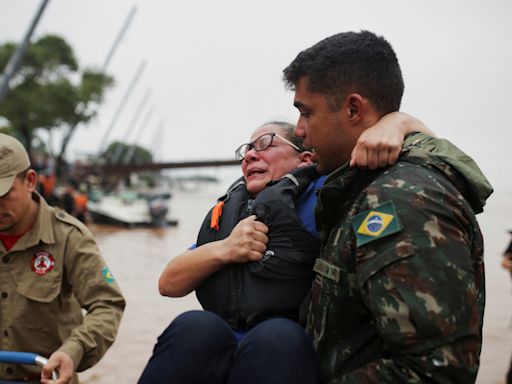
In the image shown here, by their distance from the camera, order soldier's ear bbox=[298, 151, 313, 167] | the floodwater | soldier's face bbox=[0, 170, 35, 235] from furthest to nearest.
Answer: the floodwater < soldier's face bbox=[0, 170, 35, 235] < soldier's ear bbox=[298, 151, 313, 167]

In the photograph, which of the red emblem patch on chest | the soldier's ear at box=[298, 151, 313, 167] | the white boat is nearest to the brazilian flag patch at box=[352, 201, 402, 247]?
the soldier's ear at box=[298, 151, 313, 167]

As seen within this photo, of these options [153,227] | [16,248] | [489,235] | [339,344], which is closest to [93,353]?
[16,248]

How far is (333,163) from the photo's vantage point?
1.88 m

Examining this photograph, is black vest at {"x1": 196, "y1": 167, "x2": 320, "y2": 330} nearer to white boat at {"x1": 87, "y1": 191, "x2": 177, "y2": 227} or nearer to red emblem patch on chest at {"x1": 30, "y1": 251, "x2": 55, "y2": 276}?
red emblem patch on chest at {"x1": 30, "y1": 251, "x2": 55, "y2": 276}

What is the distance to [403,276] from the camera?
4.53ft

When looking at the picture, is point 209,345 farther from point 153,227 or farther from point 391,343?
point 153,227

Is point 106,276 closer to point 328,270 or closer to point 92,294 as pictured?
point 92,294

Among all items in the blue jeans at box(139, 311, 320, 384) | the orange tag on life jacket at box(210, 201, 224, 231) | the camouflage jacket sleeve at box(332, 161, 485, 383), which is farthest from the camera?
the orange tag on life jacket at box(210, 201, 224, 231)

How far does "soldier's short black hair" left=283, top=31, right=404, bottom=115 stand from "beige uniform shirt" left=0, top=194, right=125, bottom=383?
1.52 metres

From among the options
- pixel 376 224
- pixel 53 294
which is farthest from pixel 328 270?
pixel 53 294

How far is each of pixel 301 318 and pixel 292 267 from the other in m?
0.19

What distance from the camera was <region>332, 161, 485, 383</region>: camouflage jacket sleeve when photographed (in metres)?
1.36

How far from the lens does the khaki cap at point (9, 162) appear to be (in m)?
2.57

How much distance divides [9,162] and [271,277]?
1476 millimetres
